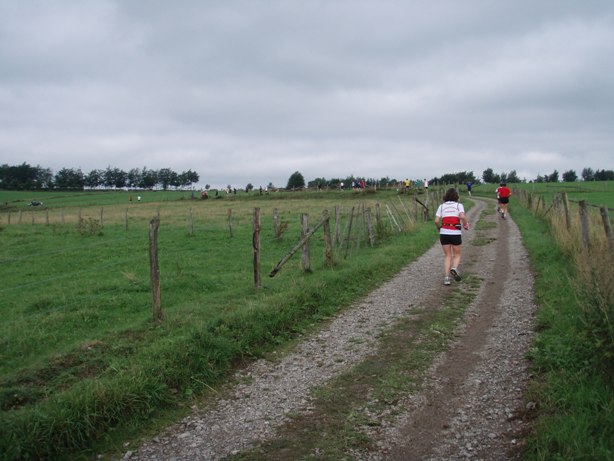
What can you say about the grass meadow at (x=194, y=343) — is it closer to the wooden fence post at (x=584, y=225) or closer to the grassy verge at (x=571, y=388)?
the grassy verge at (x=571, y=388)

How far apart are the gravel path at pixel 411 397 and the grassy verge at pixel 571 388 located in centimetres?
21

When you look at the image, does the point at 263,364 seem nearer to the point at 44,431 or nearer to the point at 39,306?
the point at 44,431

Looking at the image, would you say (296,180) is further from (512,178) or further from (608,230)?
(608,230)

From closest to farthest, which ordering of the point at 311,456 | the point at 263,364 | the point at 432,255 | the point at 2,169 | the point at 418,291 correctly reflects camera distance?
the point at 311,456 < the point at 263,364 < the point at 418,291 < the point at 432,255 < the point at 2,169

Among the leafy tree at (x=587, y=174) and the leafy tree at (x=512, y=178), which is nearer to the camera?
the leafy tree at (x=512, y=178)

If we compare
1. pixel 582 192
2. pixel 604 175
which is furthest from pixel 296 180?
pixel 604 175

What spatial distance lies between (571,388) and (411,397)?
160 cm

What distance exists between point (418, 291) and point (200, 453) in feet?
22.0

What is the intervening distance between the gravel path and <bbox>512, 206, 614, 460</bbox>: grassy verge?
21cm

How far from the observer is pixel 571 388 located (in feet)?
15.4

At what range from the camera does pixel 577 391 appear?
15.1 feet

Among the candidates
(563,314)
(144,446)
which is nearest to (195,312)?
(144,446)

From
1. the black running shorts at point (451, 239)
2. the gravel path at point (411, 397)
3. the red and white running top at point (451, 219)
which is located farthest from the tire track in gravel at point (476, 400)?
the red and white running top at point (451, 219)

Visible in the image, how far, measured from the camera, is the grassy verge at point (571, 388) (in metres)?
3.85
